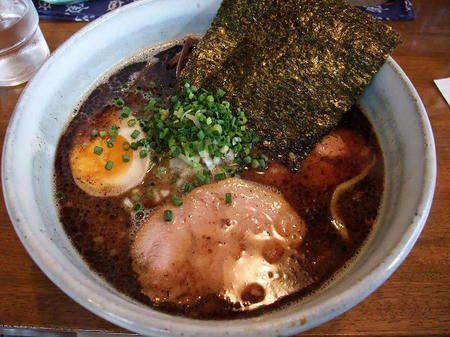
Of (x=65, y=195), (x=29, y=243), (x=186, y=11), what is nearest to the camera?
(x=29, y=243)

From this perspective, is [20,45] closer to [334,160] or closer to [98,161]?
[98,161]

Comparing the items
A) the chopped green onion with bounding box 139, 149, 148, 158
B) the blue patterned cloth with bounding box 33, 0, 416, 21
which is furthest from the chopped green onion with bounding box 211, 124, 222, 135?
the blue patterned cloth with bounding box 33, 0, 416, 21

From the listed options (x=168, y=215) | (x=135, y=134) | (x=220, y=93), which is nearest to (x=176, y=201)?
(x=168, y=215)

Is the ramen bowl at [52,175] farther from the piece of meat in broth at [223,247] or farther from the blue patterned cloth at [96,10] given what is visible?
the blue patterned cloth at [96,10]

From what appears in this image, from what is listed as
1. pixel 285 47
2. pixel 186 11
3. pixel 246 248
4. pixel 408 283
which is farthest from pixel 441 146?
pixel 186 11

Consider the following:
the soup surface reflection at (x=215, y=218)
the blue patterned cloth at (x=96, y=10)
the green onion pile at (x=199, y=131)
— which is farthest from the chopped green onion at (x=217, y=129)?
the blue patterned cloth at (x=96, y=10)

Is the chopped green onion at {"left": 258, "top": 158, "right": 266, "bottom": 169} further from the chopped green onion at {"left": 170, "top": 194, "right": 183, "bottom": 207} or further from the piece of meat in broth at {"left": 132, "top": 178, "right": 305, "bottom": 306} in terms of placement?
the chopped green onion at {"left": 170, "top": 194, "right": 183, "bottom": 207}

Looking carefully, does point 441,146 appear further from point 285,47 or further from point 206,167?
point 206,167
